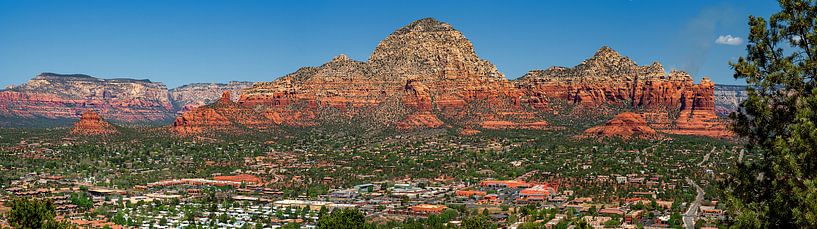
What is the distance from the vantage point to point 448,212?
88.9 meters

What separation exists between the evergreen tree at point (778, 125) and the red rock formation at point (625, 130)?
142m

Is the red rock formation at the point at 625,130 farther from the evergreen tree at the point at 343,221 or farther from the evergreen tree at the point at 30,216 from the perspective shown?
the evergreen tree at the point at 30,216

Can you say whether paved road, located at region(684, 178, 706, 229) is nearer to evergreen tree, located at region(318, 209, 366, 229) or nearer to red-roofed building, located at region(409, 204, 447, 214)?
red-roofed building, located at region(409, 204, 447, 214)

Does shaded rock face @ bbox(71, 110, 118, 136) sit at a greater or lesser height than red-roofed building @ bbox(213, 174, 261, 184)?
greater

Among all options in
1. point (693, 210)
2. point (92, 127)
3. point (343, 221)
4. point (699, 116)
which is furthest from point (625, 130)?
point (343, 221)

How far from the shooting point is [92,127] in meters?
181

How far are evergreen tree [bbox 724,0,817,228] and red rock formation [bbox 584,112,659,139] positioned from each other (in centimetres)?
14243

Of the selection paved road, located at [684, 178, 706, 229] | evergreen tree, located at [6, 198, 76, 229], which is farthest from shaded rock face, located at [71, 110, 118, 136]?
evergreen tree, located at [6, 198, 76, 229]

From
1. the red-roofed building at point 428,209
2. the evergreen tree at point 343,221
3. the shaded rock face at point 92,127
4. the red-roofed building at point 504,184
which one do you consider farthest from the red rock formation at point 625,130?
the evergreen tree at point 343,221

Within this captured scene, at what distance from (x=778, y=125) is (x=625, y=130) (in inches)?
5715

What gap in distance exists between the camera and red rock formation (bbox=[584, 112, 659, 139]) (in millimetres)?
159250

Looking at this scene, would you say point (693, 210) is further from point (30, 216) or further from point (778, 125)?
point (778, 125)

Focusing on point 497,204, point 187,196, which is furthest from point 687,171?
point 187,196

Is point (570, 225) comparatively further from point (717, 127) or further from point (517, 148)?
point (717, 127)
